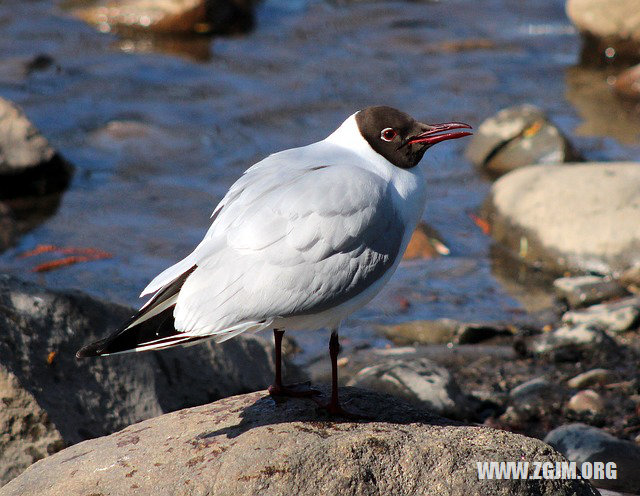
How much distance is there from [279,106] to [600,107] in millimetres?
3839

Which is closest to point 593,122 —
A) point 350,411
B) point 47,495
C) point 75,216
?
point 75,216

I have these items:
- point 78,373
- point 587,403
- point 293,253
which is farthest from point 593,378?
point 78,373

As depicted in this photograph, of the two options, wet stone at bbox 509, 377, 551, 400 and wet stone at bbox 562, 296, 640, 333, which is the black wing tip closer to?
wet stone at bbox 509, 377, 551, 400

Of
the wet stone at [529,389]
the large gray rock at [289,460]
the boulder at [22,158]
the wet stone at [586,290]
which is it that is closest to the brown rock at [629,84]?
the wet stone at [586,290]

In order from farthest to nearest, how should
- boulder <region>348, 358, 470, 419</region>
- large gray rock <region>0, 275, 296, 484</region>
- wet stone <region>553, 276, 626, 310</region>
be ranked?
wet stone <region>553, 276, 626, 310</region> → boulder <region>348, 358, 470, 419</region> → large gray rock <region>0, 275, 296, 484</region>

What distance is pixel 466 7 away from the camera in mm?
16094

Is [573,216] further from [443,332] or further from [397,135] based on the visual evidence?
[397,135]

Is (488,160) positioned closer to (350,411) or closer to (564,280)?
(564,280)

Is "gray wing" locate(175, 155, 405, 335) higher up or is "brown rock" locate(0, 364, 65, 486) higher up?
"gray wing" locate(175, 155, 405, 335)

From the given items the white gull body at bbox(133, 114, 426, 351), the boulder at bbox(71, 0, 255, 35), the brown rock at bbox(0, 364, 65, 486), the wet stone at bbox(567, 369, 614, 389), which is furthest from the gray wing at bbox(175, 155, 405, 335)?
the boulder at bbox(71, 0, 255, 35)

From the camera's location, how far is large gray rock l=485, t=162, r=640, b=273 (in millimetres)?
8266

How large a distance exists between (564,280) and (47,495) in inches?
193

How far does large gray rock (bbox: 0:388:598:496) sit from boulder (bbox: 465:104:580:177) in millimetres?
6416

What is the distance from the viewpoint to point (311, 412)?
452 cm
